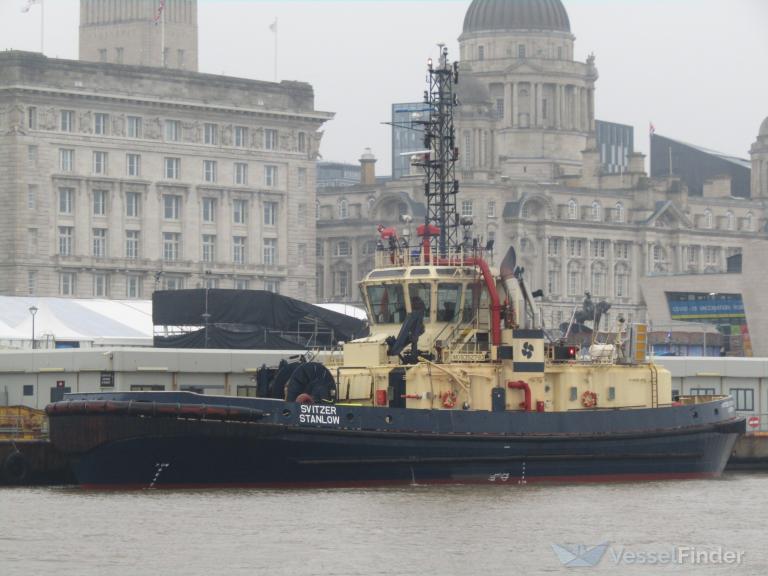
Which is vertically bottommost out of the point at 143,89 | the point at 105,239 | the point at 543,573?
the point at 543,573

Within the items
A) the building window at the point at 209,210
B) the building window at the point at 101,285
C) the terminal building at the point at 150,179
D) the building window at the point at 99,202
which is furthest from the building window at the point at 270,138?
the building window at the point at 101,285

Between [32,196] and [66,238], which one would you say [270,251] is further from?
[32,196]

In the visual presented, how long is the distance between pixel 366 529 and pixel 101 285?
9914cm

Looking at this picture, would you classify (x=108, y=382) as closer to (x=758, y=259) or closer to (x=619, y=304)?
(x=758, y=259)

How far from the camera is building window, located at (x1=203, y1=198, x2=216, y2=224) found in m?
154

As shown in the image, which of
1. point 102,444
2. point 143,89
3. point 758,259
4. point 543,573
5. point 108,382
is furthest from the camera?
point 143,89

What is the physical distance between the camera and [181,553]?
45938 mm

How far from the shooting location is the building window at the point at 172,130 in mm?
151125

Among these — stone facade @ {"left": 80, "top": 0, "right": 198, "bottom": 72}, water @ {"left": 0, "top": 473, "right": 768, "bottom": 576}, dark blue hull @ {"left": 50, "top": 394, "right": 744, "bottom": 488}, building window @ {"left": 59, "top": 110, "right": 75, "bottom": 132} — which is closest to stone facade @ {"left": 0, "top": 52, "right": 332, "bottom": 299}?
building window @ {"left": 59, "top": 110, "right": 75, "bottom": 132}

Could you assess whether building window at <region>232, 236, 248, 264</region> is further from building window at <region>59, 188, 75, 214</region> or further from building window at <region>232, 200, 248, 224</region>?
building window at <region>59, 188, 75, 214</region>

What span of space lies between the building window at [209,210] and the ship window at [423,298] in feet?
310

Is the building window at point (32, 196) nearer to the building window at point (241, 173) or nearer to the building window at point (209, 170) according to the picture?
the building window at point (209, 170)

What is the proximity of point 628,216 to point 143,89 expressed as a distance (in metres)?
59.1

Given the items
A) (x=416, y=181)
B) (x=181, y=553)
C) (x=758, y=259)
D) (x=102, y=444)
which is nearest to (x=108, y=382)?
(x=102, y=444)
